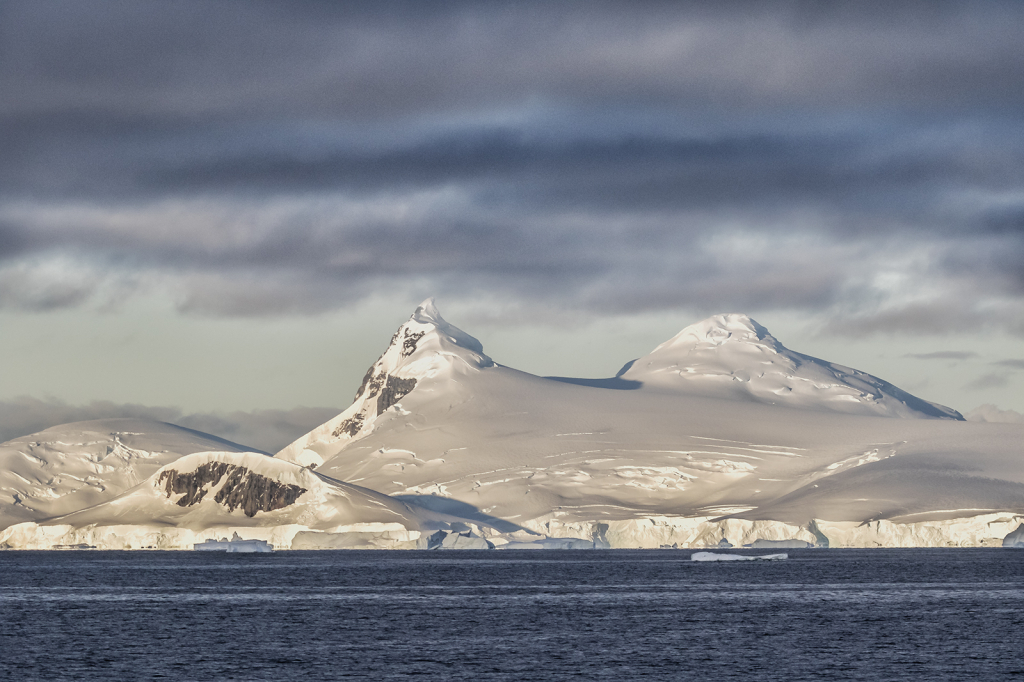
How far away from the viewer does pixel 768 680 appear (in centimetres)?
6125

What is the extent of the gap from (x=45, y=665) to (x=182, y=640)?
13972 millimetres

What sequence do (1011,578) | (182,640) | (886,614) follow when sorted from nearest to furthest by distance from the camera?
(182,640) < (886,614) < (1011,578)

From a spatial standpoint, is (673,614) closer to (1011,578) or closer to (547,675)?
(547,675)

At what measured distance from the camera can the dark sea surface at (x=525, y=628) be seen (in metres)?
65.6

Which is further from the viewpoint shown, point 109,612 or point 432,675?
point 109,612

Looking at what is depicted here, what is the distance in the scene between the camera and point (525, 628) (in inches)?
3442

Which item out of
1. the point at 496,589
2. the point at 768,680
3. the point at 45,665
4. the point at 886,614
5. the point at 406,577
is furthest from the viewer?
the point at 406,577

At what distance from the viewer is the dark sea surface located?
215 feet

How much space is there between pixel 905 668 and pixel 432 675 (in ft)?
75.1

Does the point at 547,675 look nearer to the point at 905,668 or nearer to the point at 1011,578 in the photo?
the point at 905,668

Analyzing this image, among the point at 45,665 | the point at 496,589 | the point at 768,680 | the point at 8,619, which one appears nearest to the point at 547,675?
the point at 768,680

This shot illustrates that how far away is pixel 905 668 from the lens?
65.0 metres

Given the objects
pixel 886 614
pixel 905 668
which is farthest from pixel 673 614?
pixel 905 668

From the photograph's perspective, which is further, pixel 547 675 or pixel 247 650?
pixel 247 650
